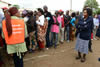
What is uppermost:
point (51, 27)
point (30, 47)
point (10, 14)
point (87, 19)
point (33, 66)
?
point (10, 14)

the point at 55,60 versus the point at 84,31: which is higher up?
the point at 84,31

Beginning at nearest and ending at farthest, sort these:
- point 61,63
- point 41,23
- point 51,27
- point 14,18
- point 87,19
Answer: point 14,18
point 87,19
point 61,63
point 41,23
point 51,27

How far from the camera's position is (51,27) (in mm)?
4723

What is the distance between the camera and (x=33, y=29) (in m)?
3.88

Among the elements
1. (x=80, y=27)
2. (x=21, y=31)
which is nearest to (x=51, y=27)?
(x=80, y=27)

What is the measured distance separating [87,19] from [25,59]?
2.56 meters

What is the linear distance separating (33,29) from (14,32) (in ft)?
5.42

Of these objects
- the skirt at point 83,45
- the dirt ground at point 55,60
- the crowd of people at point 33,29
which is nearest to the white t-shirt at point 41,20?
the crowd of people at point 33,29

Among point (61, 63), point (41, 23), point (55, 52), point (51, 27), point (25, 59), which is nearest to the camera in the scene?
point (61, 63)

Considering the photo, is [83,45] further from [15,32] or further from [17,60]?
[15,32]

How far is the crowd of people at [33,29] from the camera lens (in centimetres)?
224

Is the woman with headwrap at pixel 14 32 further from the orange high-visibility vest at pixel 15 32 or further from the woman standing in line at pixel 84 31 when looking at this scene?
the woman standing in line at pixel 84 31

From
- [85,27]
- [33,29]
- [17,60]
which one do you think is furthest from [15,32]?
[85,27]

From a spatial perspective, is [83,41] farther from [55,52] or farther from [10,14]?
[10,14]
